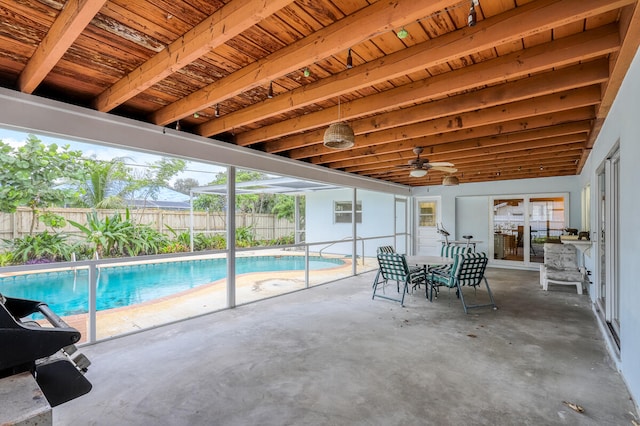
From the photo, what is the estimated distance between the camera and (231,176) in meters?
4.78

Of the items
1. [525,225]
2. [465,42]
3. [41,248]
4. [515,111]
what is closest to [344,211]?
[525,225]

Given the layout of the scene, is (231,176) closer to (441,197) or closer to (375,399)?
(375,399)

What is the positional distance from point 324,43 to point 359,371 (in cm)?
269

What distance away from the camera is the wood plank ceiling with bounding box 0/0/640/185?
6.37ft

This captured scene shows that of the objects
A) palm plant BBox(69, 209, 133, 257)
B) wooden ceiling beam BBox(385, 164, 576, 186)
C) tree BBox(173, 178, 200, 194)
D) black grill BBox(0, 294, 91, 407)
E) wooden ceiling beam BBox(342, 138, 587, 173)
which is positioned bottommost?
black grill BBox(0, 294, 91, 407)

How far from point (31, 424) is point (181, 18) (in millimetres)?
2269

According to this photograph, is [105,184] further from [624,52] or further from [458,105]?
[624,52]

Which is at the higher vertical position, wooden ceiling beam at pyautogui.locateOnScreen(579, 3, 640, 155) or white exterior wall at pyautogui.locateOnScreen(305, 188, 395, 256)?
wooden ceiling beam at pyautogui.locateOnScreen(579, 3, 640, 155)

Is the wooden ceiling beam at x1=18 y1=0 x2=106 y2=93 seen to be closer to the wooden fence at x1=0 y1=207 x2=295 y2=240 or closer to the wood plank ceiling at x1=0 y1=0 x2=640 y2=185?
the wood plank ceiling at x1=0 y1=0 x2=640 y2=185

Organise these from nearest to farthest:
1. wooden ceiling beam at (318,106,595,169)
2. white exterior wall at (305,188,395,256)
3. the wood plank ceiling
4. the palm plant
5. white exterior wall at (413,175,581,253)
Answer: the wood plank ceiling < wooden ceiling beam at (318,106,595,169) < the palm plant < white exterior wall at (413,175,581,253) < white exterior wall at (305,188,395,256)

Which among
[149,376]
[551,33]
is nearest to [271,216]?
[149,376]

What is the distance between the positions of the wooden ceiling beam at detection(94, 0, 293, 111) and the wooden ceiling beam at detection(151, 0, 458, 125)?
0.48m

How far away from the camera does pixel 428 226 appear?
10.2 metres

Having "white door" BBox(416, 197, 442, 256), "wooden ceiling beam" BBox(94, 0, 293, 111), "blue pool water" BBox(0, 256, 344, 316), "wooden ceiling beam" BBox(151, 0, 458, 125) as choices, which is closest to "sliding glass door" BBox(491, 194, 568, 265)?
"white door" BBox(416, 197, 442, 256)
